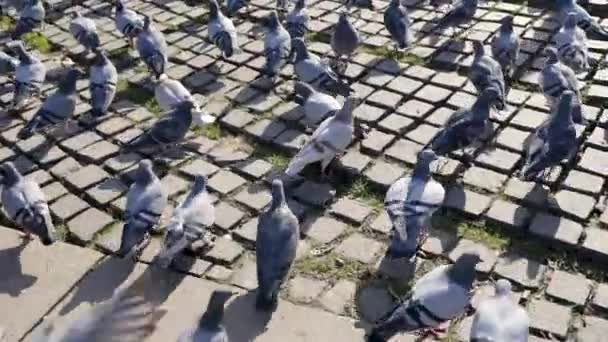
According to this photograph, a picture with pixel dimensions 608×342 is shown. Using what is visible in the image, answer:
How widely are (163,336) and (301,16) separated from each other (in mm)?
5217

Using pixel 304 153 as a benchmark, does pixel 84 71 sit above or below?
below

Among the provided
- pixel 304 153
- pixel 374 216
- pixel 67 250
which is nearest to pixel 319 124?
pixel 304 153

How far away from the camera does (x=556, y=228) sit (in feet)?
18.8

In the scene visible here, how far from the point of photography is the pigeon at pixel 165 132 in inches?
267

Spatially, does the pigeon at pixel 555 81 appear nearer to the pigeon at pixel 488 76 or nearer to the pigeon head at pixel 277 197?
the pigeon at pixel 488 76

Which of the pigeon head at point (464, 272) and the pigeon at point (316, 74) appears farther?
the pigeon at point (316, 74)

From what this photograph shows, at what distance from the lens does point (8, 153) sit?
276 inches

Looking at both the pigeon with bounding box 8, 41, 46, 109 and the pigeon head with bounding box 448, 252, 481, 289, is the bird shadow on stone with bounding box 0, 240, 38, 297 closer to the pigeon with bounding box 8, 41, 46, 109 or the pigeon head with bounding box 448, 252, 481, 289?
the pigeon with bounding box 8, 41, 46, 109

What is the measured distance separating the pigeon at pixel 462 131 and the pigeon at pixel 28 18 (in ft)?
19.0

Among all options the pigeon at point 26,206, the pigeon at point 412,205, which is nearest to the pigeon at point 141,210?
the pigeon at point 26,206

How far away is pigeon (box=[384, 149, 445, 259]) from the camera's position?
514cm

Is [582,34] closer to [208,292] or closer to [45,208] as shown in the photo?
[208,292]

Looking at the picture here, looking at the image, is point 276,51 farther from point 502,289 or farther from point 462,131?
point 502,289

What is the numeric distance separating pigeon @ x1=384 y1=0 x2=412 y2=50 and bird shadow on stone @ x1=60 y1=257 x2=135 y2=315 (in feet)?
14.8
